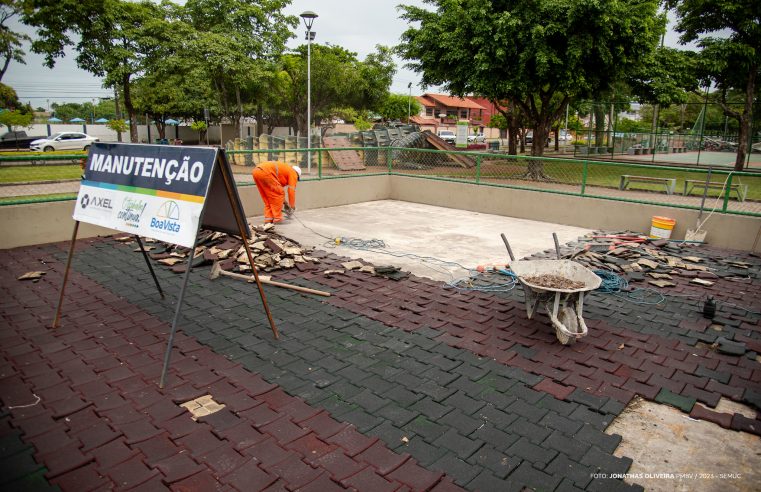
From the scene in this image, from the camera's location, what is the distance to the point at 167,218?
4.17 meters

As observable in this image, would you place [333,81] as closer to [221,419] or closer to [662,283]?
[662,283]

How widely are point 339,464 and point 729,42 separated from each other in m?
24.2

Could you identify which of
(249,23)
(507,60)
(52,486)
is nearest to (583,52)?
(507,60)

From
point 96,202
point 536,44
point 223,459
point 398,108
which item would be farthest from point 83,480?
point 398,108

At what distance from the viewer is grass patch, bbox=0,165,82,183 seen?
27.1 ft

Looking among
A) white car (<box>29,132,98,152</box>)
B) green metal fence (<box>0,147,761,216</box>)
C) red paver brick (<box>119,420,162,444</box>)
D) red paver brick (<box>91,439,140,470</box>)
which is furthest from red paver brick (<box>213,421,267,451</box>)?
white car (<box>29,132,98,152</box>)

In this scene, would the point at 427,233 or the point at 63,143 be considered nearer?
the point at 427,233

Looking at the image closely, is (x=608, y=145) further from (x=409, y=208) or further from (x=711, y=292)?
(x=711, y=292)

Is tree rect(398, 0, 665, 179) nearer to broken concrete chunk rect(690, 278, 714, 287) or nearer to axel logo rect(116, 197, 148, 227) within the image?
broken concrete chunk rect(690, 278, 714, 287)

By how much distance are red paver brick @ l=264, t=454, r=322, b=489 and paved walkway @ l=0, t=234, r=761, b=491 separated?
1cm

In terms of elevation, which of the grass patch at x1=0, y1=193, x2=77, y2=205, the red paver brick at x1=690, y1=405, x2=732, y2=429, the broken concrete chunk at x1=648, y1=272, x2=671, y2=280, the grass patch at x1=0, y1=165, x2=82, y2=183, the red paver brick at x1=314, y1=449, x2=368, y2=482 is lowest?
the red paver brick at x1=690, y1=405, x2=732, y2=429

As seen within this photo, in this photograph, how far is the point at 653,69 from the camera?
57.4 ft

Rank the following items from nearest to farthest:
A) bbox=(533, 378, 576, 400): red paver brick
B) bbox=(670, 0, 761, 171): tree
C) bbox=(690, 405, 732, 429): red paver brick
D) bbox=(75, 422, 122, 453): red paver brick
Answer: bbox=(75, 422, 122, 453): red paver brick → bbox=(690, 405, 732, 429): red paver brick → bbox=(533, 378, 576, 400): red paver brick → bbox=(670, 0, 761, 171): tree

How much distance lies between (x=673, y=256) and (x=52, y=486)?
9.40 m
